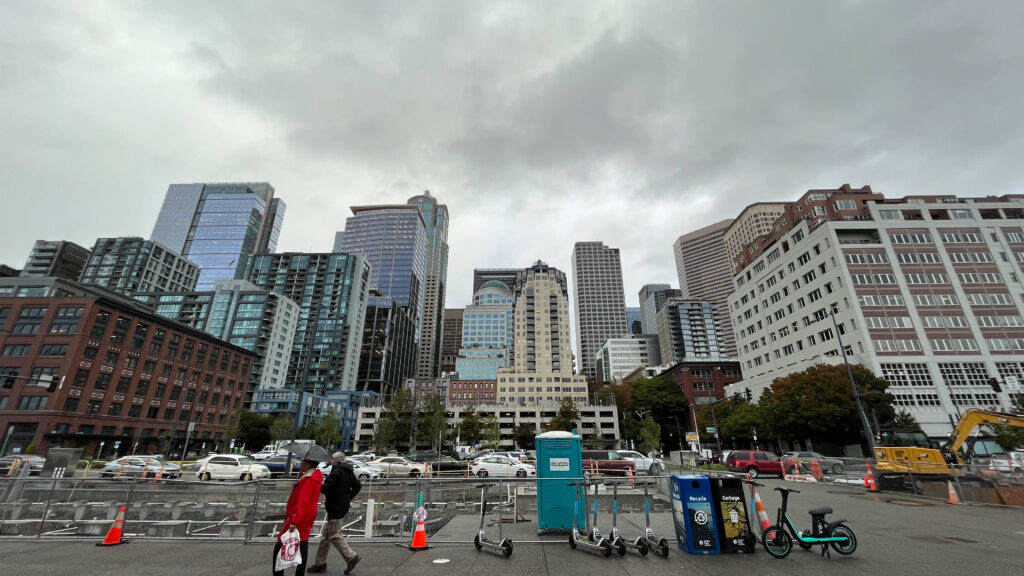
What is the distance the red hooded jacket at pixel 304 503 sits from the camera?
6070 mm

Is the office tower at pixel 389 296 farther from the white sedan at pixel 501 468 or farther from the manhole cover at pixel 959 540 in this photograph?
the manhole cover at pixel 959 540

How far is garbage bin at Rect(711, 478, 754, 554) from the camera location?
825 centimetres

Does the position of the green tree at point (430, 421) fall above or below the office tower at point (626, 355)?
below

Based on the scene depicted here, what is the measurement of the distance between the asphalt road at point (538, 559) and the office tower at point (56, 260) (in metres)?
180

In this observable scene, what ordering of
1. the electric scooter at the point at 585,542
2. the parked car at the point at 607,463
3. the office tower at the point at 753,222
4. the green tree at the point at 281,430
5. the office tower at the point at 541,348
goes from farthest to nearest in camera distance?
the office tower at the point at 753,222, the office tower at the point at 541,348, the green tree at the point at 281,430, the parked car at the point at 607,463, the electric scooter at the point at 585,542

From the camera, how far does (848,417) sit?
45.1 m

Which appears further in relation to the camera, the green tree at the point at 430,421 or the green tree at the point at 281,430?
the green tree at the point at 281,430

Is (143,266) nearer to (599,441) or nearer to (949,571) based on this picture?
(599,441)

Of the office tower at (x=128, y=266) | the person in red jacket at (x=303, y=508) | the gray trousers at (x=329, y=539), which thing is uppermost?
→ the office tower at (x=128, y=266)

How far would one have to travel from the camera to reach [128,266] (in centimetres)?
13012

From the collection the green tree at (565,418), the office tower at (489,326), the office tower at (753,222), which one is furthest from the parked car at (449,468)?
the office tower at (753,222)

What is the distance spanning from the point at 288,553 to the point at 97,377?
245 feet

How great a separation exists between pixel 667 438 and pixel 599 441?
20.0 metres

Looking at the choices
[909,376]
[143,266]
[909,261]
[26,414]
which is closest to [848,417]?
[909,376]
